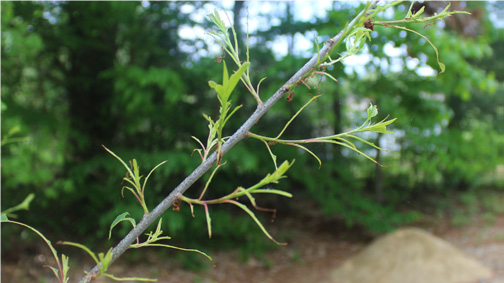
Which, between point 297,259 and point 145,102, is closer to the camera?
point 145,102

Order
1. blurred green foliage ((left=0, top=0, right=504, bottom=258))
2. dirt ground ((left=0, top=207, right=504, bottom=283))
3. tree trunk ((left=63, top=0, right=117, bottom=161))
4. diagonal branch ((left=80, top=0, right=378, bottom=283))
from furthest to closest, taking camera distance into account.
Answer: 1. tree trunk ((left=63, top=0, right=117, bottom=161))
2. dirt ground ((left=0, top=207, right=504, bottom=283))
3. blurred green foliage ((left=0, top=0, right=504, bottom=258))
4. diagonal branch ((left=80, top=0, right=378, bottom=283))

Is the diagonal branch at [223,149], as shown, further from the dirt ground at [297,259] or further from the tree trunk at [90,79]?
the tree trunk at [90,79]

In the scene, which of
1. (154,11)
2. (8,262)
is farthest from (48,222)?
(154,11)

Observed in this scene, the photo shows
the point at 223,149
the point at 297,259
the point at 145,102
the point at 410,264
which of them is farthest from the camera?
the point at 297,259

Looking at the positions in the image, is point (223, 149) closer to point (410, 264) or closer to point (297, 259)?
point (410, 264)

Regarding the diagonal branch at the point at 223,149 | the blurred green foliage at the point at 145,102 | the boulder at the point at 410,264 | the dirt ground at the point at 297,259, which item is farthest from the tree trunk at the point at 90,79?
the diagonal branch at the point at 223,149

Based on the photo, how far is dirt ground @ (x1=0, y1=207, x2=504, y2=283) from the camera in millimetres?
3975

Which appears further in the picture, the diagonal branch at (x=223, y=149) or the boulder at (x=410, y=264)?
the boulder at (x=410, y=264)

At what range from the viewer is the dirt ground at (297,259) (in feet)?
13.0

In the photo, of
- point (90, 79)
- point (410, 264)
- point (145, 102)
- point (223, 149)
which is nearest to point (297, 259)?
point (410, 264)

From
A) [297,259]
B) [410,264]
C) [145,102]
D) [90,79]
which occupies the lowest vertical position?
[297,259]

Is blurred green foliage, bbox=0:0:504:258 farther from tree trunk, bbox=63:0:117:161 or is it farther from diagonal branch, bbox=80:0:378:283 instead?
diagonal branch, bbox=80:0:378:283

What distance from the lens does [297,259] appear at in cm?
486

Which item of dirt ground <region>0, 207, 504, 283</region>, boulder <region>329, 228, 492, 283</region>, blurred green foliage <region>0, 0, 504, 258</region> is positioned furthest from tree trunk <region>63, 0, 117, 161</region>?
boulder <region>329, 228, 492, 283</region>
